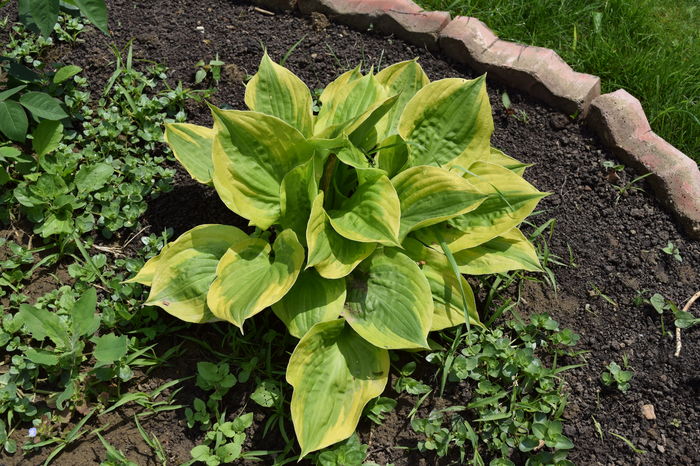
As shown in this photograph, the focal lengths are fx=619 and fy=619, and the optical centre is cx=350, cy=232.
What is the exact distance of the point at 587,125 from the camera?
2838 millimetres

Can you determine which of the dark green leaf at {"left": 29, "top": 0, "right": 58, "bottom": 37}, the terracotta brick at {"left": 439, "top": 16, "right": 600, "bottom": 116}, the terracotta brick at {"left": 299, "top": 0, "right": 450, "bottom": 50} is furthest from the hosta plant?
the terracotta brick at {"left": 299, "top": 0, "right": 450, "bottom": 50}

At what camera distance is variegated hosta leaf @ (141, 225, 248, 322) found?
209 centimetres

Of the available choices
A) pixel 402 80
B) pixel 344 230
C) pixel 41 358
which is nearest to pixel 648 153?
pixel 402 80

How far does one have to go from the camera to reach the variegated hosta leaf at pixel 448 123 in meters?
2.24

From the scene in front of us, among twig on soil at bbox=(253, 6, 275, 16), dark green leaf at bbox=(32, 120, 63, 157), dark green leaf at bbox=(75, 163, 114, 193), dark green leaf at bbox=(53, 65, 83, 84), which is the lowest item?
dark green leaf at bbox=(75, 163, 114, 193)

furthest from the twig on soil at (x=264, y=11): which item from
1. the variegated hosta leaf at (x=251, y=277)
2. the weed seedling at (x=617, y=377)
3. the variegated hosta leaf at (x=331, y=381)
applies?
the weed seedling at (x=617, y=377)

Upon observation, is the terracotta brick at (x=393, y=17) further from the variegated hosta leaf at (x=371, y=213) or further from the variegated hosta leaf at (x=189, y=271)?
the variegated hosta leaf at (x=189, y=271)

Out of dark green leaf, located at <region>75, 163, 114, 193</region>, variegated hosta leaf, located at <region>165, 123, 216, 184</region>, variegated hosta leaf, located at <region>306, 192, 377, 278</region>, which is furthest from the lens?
dark green leaf, located at <region>75, 163, 114, 193</region>

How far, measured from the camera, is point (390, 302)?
2080 millimetres

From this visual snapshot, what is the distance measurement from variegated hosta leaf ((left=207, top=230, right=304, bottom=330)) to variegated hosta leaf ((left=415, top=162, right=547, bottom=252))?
1.65 ft

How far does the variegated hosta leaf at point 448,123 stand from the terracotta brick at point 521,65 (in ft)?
2.38

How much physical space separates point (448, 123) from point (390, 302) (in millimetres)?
705

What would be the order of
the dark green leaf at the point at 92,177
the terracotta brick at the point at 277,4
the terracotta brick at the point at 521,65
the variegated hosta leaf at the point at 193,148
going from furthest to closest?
the terracotta brick at the point at 277,4 < the terracotta brick at the point at 521,65 < the dark green leaf at the point at 92,177 < the variegated hosta leaf at the point at 193,148

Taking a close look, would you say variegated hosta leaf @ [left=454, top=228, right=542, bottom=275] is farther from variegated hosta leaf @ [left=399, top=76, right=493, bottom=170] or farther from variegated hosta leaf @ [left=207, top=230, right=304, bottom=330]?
variegated hosta leaf @ [left=207, top=230, right=304, bottom=330]
